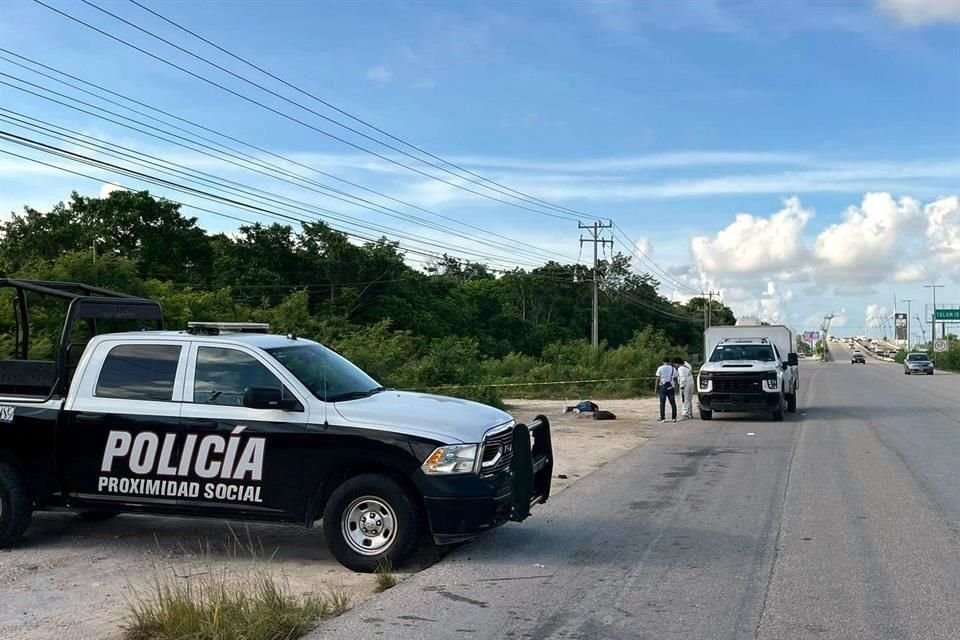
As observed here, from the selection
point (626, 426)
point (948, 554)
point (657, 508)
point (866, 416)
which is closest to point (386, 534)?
point (657, 508)

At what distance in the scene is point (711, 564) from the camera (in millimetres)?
7211

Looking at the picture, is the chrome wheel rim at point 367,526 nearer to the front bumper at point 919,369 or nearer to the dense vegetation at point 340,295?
the dense vegetation at point 340,295

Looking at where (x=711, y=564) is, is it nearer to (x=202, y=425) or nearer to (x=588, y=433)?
(x=202, y=425)

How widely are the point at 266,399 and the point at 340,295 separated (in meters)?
52.4

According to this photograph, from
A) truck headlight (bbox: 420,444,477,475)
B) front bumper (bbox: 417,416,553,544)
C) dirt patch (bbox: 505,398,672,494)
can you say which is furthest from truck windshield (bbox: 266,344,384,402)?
dirt patch (bbox: 505,398,672,494)

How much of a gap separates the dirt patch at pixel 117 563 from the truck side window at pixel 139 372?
55.6 inches

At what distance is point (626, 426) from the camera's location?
72.1ft

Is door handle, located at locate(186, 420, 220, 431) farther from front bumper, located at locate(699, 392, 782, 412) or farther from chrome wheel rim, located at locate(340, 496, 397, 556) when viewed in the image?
front bumper, located at locate(699, 392, 782, 412)

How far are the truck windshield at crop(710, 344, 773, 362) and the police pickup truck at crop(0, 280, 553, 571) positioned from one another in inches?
683

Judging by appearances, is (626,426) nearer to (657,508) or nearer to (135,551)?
(657,508)

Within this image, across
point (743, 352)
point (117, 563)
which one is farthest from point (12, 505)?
point (743, 352)

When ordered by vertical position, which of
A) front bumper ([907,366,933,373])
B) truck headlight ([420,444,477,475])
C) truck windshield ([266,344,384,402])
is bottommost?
truck headlight ([420,444,477,475])

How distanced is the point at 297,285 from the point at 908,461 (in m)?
47.3

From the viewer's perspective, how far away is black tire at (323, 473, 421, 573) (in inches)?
271
